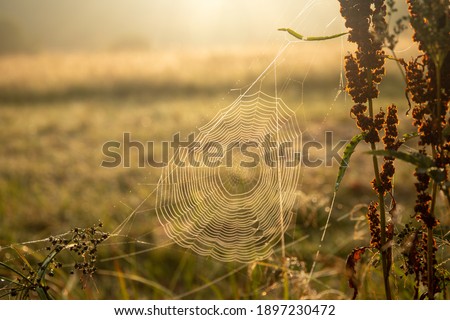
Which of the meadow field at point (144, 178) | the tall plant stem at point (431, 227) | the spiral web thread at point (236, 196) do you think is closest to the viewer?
the tall plant stem at point (431, 227)

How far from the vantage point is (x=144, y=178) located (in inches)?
257

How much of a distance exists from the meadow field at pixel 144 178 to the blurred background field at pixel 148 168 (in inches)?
1.0

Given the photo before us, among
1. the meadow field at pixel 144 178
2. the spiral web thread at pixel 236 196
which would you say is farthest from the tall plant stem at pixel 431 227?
the spiral web thread at pixel 236 196

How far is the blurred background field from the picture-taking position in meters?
3.62

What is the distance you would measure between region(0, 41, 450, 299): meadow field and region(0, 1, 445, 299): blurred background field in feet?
0.08

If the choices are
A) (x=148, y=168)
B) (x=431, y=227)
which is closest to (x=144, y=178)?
(x=148, y=168)

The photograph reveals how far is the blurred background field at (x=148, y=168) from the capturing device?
362 cm

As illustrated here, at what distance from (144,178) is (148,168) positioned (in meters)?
1.33

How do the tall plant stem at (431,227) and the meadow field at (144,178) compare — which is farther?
the meadow field at (144,178)

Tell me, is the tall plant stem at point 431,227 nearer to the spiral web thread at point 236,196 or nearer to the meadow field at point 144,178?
the meadow field at point 144,178

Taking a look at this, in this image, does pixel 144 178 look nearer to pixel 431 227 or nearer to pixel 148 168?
pixel 148 168
